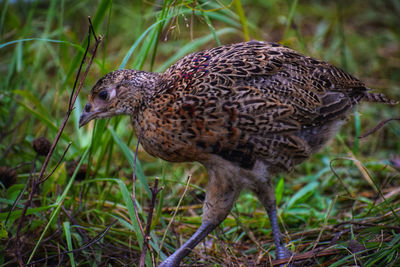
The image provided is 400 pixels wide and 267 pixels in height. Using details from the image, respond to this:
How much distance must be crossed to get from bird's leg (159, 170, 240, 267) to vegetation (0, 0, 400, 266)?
0.46 feet

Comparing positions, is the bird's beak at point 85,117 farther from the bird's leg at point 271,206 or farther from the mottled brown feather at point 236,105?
the bird's leg at point 271,206

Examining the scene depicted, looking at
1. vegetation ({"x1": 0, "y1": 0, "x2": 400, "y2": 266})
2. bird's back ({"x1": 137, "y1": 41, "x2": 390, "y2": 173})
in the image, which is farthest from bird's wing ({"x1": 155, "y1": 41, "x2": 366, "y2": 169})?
vegetation ({"x1": 0, "y1": 0, "x2": 400, "y2": 266})

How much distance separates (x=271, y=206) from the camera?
121 inches

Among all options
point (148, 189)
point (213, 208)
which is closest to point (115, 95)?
point (148, 189)

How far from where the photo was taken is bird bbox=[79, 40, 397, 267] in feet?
8.78

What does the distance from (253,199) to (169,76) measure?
1.35 meters

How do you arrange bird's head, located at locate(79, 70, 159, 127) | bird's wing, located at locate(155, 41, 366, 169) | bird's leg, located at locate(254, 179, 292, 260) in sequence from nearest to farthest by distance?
bird's wing, located at locate(155, 41, 366, 169), bird's head, located at locate(79, 70, 159, 127), bird's leg, located at locate(254, 179, 292, 260)

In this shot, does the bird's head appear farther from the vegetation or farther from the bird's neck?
the vegetation

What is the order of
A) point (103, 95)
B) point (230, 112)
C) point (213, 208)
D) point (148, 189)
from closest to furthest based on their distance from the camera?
1. point (230, 112)
2. point (103, 95)
3. point (213, 208)
4. point (148, 189)

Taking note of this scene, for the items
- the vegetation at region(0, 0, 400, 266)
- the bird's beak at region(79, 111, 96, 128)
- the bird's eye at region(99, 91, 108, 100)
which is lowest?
the vegetation at region(0, 0, 400, 266)

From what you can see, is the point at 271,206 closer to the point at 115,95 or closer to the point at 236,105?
the point at 236,105

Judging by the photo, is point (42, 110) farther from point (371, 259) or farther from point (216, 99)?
point (371, 259)

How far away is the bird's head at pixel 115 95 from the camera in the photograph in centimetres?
277

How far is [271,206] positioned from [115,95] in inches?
47.2
